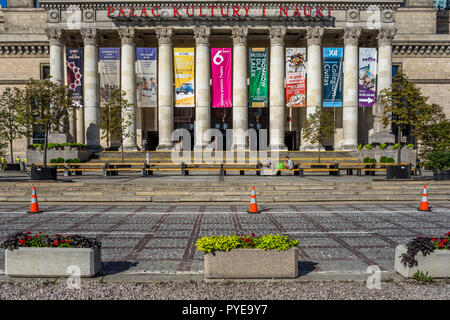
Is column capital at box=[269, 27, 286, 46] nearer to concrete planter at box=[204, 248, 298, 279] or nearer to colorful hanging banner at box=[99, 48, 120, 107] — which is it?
colorful hanging banner at box=[99, 48, 120, 107]

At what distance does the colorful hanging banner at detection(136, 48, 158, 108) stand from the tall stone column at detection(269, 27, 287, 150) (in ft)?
40.7

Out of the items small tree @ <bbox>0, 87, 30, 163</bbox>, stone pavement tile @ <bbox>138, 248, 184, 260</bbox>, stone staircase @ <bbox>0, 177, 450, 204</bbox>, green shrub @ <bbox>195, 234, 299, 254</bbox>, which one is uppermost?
small tree @ <bbox>0, 87, 30, 163</bbox>

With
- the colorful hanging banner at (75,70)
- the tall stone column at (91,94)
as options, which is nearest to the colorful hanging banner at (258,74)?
the tall stone column at (91,94)

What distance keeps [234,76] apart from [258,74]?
2.54 metres

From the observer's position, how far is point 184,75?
Result: 3581 cm

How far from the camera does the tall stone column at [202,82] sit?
1411 inches

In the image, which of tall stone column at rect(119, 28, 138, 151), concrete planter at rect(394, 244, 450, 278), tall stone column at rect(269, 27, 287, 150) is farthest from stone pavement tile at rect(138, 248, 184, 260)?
tall stone column at rect(119, 28, 138, 151)

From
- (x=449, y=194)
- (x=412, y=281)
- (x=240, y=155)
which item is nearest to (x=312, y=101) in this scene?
(x=240, y=155)

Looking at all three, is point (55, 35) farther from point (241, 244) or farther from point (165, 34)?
point (241, 244)

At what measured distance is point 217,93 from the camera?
3559 centimetres

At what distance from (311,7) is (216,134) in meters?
16.9

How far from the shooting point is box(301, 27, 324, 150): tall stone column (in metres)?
36.1

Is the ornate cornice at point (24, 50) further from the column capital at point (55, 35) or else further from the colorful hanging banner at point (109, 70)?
the colorful hanging banner at point (109, 70)

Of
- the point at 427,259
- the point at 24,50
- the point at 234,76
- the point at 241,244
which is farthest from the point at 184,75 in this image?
the point at 427,259
